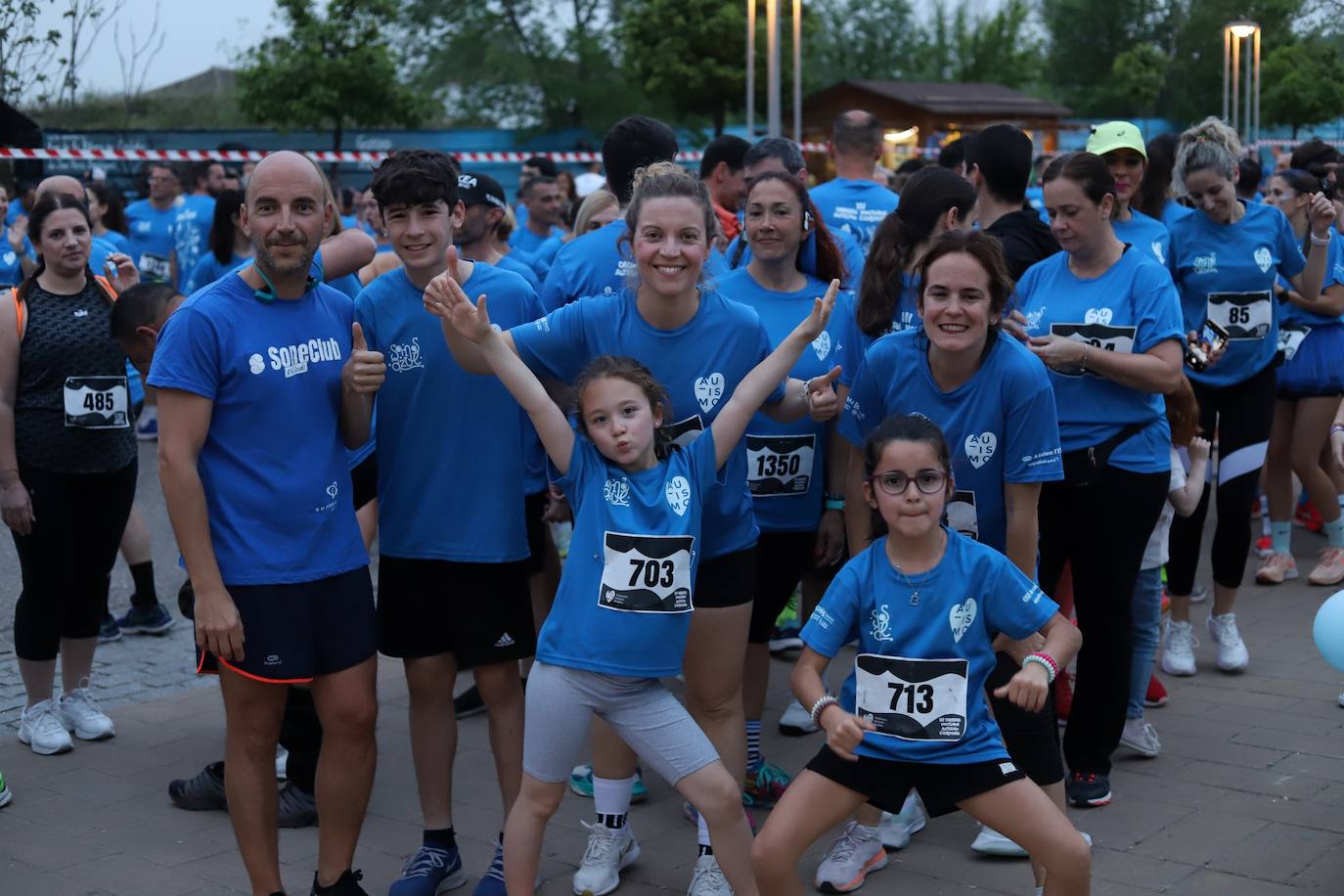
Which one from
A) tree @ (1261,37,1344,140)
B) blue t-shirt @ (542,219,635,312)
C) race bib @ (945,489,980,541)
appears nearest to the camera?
race bib @ (945,489,980,541)

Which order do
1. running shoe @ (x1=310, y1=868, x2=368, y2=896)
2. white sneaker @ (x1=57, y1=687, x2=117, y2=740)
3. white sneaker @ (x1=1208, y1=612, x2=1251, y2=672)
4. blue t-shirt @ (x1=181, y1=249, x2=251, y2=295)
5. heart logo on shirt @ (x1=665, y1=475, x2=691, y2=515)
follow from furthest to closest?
blue t-shirt @ (x1=181, y1=249, x2=251, y2=295) → white sneaker @ (x1=1208, y1=612, x2=1251, y2=672) → white sneaker @ (x1=57, y1=687, x2=117, y2=740) → running shoe @ (x1=310, y1=868, x2=368, y2=896) → heart logo on shirt @ (x1=665, y1=475, x2=691, y2=515)

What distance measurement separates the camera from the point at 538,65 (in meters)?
53.3

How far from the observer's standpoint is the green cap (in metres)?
5.86

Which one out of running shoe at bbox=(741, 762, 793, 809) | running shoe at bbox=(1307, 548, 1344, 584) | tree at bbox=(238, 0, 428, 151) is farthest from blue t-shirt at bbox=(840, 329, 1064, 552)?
tree at bbox=(238, 0, 428, 151)

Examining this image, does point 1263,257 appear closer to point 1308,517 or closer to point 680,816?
point 1308,517

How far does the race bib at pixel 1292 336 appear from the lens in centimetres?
775

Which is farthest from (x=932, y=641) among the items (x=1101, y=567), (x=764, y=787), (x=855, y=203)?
(x=855, y=203)

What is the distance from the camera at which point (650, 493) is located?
3.76 meters

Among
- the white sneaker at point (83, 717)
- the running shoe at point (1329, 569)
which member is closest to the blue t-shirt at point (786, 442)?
the white sneaker at point (83, 717)

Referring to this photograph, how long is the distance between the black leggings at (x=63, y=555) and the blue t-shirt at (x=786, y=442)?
265cm

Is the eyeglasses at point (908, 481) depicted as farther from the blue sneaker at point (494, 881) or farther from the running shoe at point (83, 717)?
the running shoe at point (83, 717)

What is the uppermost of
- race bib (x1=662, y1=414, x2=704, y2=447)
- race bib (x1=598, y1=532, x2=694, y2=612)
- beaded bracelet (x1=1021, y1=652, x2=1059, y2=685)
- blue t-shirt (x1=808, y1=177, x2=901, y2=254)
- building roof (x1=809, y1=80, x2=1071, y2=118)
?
building roof (x1=809, y1=80, x2=1071, y2=118)

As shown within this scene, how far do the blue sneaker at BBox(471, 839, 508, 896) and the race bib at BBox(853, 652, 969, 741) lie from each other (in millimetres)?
1276

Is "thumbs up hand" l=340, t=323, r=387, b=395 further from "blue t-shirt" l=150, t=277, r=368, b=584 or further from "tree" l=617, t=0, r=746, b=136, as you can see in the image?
"tree" l=617, t=0, r=746, b=136
